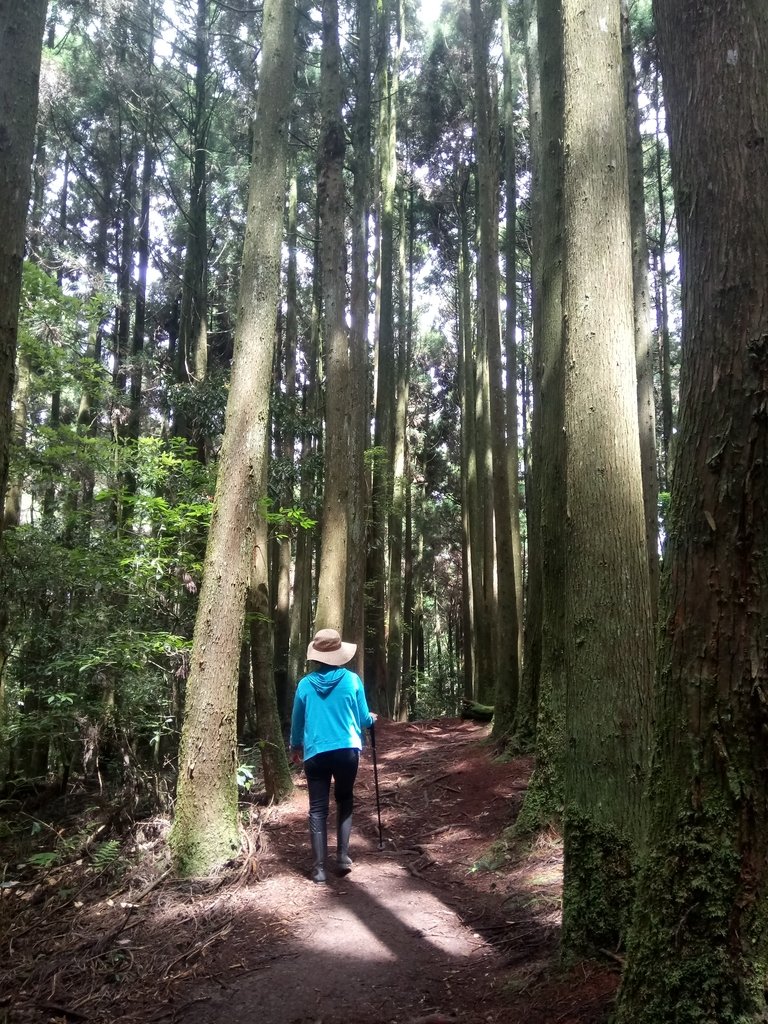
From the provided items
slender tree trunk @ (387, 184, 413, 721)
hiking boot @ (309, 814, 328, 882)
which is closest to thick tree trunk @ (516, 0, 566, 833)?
hiking boot @ (309, 814, 328, 882)

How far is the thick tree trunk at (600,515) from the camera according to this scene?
397 cm

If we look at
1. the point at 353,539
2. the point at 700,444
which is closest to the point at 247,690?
the point at 353,539

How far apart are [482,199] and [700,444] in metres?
11.5

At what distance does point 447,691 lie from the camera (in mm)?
32156

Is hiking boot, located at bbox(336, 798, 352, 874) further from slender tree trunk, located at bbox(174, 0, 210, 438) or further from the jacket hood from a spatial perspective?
slender tree trunk, located at bbox(174, 0, 210, 438)

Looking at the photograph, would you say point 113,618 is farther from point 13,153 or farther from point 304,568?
point 304,568

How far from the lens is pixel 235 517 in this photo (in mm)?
6641

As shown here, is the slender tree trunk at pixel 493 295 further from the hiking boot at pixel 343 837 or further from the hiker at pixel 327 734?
the hiking boot at pixel 343 837

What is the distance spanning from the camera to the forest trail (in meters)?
3.99

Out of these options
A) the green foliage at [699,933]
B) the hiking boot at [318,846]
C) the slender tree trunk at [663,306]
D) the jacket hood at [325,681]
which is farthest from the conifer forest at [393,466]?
the slender tree trunk at [663,306]

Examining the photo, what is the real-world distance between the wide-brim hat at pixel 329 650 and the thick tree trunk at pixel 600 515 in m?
2.57

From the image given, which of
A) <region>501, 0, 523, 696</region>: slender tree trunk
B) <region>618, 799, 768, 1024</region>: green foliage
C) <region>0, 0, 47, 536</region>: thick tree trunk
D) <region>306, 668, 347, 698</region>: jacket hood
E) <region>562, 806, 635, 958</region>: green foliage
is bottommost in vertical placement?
<region>562, 806, 635, 958</region>: green foliage

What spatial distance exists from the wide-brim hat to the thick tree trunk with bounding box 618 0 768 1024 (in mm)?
3931

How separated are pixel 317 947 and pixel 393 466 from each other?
15.1 m
